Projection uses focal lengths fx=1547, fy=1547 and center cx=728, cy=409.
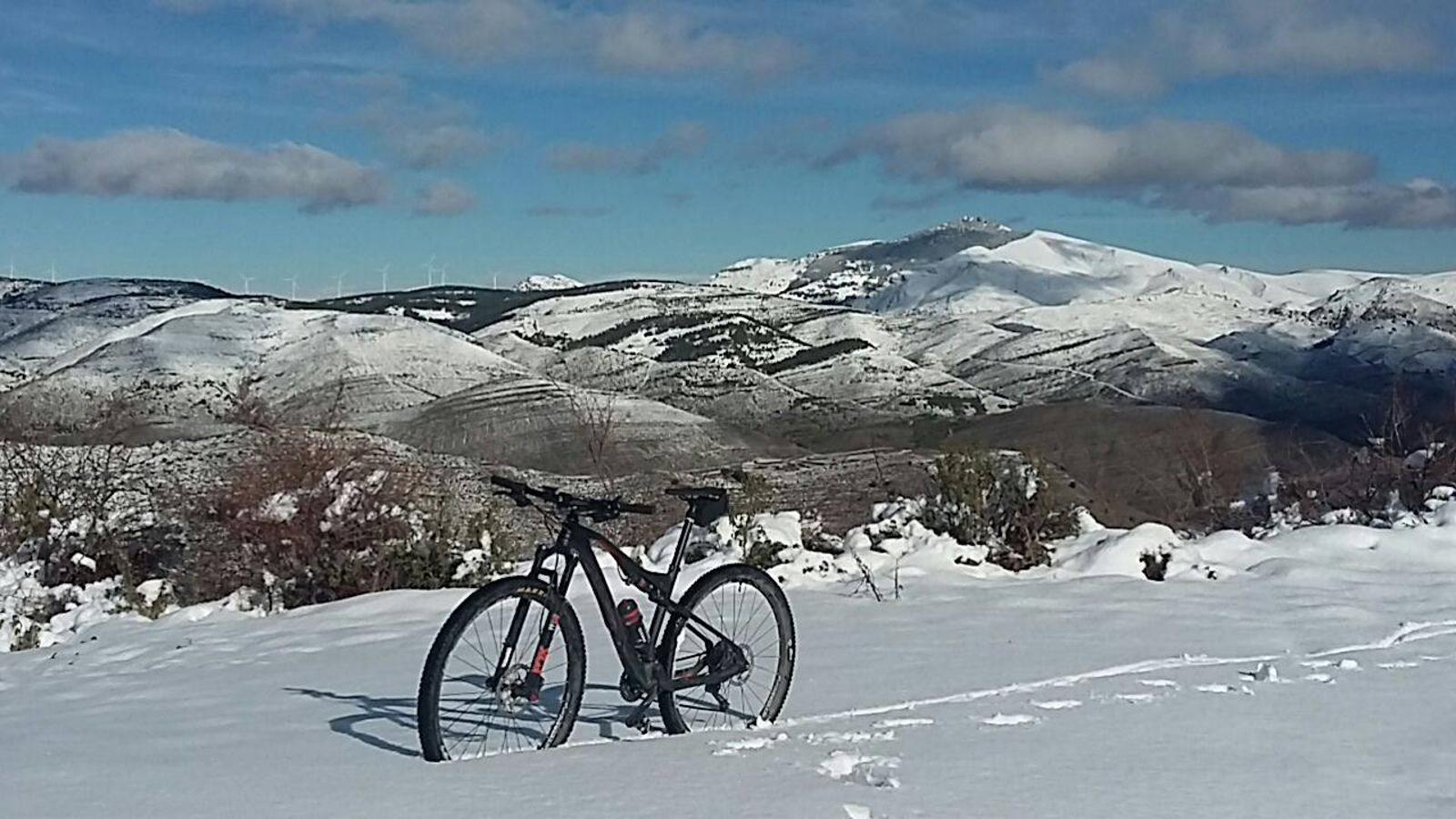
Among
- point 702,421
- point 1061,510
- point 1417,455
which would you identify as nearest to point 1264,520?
point 1417,455

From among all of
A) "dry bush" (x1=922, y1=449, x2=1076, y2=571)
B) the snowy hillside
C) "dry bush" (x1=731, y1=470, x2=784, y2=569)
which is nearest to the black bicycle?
"dry bush" (x1=731, y1=470, x2=784, y2=569)

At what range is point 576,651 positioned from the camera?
5695mm

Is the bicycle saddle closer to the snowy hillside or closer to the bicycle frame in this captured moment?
the bicycle frame

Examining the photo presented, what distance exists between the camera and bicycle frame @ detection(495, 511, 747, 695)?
559cm

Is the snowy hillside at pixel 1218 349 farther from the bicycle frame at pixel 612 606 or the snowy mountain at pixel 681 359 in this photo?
the bicycle frame at pixel 612 606

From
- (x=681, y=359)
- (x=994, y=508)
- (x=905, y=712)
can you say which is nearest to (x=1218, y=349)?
(x=681, y=359)

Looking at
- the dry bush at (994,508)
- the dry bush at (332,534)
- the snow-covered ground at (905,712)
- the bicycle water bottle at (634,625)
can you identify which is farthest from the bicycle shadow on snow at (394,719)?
the dry bush at (994,508)

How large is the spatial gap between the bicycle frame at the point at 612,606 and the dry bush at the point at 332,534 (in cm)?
622

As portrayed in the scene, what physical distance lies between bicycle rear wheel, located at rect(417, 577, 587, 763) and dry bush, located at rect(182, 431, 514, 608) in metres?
6.51

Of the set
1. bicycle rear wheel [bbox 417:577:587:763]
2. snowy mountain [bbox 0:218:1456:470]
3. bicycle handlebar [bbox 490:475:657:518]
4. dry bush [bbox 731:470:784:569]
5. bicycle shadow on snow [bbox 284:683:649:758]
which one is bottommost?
bicycle shadow on snow [bbox 284:683:649:758]

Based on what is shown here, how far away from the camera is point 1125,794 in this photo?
500 centimetres

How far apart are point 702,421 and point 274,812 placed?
134ft

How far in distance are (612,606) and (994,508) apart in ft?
23.2

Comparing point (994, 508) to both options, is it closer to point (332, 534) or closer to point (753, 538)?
point (753, 538)
